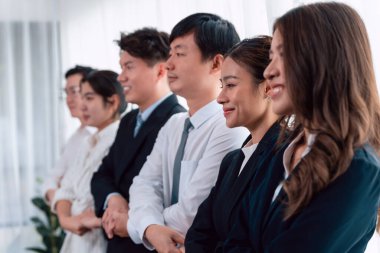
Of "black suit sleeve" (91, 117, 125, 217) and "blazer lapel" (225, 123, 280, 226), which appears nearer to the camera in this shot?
"blazer lapel" (225, 123, 280, 226)

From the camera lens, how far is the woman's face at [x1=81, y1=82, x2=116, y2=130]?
11.2ft

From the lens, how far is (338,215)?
4.52 ft

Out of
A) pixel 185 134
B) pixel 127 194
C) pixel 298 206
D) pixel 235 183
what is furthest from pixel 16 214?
pixel 298 206

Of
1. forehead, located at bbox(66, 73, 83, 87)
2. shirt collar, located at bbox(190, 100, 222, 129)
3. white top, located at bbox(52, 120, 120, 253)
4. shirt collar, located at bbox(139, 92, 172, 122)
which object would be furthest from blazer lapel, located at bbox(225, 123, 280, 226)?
forehead, located at bbox(66, 73, 83, 87)

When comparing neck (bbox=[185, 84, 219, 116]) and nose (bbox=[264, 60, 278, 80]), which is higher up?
nose (bbox=[264, 60, 278, 80])

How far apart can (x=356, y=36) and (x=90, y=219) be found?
176 cm

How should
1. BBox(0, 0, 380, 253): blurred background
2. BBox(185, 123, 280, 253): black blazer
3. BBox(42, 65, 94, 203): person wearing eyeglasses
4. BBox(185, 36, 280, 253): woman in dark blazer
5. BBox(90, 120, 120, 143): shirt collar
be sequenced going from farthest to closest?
BBox(0, 0, 380, 253): blurred background < BBox(42, 65, 94, 203): person wearing eyeglasses < BBox(90, 120, 120, 143): shirt collar < BBox(185, 36, 280, 253): woman in dark blazer < BBox(185, 123, 280, 253): black blazer

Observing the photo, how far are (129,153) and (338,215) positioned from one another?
1442 mm

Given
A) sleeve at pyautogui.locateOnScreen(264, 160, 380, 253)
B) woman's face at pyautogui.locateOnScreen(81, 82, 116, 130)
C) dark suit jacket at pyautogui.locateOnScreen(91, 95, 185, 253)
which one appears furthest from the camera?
woman's face at pyautogui.locateOnScreen(81, 82, 116, 130)

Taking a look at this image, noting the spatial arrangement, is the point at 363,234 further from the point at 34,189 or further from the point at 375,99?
the point at 34,189

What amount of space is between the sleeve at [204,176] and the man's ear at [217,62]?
0.23 m

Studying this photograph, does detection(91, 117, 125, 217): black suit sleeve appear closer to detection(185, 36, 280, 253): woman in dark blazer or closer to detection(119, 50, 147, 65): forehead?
detection(119, 50, 147, 65): forehead

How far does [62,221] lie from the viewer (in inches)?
124

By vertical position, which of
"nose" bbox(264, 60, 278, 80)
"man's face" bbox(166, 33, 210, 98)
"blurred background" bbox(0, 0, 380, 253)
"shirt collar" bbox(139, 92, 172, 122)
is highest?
"nose" bbox(264, 60, 278, 80)
